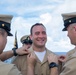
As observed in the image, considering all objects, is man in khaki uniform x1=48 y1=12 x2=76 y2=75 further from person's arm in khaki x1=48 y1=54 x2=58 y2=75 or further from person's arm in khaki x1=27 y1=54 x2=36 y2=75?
person's arm in khaki x1=27 y1=54 x2=36 y2=75

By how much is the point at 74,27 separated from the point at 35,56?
4.72 ft

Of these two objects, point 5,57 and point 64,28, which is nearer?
point 64,28

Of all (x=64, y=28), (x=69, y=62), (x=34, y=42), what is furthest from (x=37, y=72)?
(x=69, y=62)

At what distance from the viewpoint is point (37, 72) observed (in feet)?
16.0

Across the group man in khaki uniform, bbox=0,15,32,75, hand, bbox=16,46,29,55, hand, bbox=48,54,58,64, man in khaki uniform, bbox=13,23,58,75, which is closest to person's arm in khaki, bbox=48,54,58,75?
hand, bbox=48,54,58,64

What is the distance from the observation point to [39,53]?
16.7ft

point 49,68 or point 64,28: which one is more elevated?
point 64,28

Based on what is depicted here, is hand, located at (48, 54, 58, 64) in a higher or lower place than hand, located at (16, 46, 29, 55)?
lower

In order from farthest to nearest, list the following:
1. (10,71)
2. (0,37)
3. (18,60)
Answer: (18,60)
(0,37)
(10,71)

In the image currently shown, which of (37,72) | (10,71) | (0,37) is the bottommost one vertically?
(37,72)

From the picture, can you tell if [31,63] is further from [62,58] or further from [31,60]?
[62,58]

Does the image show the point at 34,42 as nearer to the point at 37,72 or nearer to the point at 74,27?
the point at 37,72

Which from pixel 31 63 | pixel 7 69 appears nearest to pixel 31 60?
pixel 31 63

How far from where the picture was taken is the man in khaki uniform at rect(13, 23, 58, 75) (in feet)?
16.2
